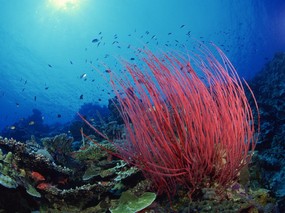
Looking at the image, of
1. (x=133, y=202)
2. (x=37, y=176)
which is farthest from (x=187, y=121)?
(x=37, y=176)

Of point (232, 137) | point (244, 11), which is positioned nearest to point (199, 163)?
point (232, 137)

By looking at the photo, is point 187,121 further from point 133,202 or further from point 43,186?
point 43,186

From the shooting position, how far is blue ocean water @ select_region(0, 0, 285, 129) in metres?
46.4

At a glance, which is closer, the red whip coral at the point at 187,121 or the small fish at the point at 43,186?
the red whip coral at the point at 187,121

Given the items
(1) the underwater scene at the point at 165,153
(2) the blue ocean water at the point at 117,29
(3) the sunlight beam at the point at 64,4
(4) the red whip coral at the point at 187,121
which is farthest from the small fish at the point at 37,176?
(3) the sunlight beam at the point at 64,4

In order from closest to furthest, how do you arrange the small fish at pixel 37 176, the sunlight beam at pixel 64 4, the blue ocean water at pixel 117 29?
1. the small fish at pixel 37 176
2. the blue ocean water at pixel 117 29
3. the sunlight beam at pixel 64 4

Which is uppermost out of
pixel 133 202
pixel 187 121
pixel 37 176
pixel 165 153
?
pixel 37 176

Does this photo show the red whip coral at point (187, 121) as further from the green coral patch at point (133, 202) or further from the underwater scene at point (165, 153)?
the green coral patch at point (133, 202)

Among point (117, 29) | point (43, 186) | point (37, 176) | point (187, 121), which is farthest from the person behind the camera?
point (117, 29)

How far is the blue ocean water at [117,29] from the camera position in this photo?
4638cm

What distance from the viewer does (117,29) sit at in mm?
57594

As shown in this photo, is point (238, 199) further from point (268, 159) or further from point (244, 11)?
point (244, 11)

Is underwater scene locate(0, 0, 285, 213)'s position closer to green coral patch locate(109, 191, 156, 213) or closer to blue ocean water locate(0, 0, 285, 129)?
green coral patch locate(109, 191, 156, 213)

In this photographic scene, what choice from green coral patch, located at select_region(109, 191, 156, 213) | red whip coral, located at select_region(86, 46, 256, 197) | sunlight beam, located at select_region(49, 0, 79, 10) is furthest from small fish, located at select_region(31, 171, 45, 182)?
sunlight beam, located at select_region(49, 0, 79, 10)
